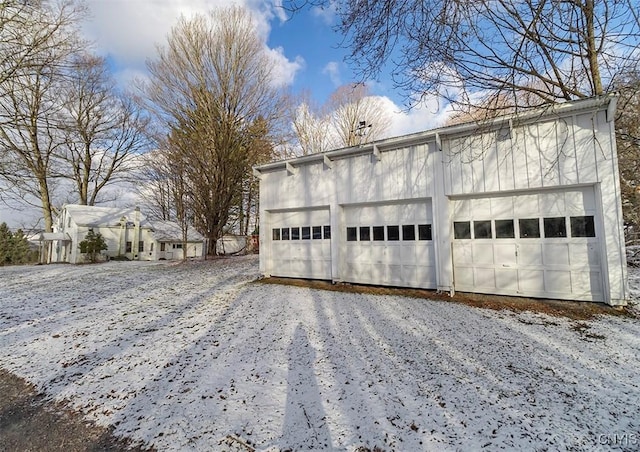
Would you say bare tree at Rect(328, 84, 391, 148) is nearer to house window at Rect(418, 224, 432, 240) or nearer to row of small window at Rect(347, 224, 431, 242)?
row of small window at Rect(347, 224, 431, 242)

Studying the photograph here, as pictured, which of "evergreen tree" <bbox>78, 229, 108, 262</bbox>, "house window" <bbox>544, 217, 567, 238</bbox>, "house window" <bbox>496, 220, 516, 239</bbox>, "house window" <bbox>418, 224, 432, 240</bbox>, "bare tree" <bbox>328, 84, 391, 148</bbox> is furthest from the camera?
"evergreen tree" <bbox>78, 229, 108, 262</bbox>

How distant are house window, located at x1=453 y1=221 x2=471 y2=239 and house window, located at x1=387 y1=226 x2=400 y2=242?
136 cm

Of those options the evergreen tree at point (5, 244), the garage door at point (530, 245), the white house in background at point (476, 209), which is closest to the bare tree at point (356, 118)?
the white house in background at point (476, 209)

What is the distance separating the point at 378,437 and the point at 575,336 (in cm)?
400

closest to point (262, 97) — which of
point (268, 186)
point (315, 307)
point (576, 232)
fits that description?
point (268, 186)

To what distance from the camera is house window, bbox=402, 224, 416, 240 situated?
7.31 metres

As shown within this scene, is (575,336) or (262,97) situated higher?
(262,97)

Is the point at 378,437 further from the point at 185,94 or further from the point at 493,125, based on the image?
the point at 185,94

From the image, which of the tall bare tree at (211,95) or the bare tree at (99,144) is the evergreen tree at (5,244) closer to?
the bare tree at (99,144)

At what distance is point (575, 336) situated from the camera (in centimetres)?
432

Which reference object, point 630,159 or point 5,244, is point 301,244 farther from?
point 5,244

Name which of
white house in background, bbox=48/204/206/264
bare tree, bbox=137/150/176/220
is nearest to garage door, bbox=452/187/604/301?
bare tree, bbox=137/150/176/220

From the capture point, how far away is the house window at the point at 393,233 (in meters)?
7.51

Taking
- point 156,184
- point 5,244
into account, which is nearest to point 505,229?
point 156,184
